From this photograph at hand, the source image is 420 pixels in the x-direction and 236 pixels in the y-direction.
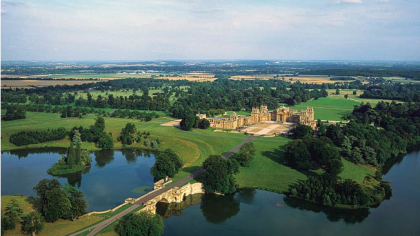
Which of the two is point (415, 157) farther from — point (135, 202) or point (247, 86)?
point (247, 86)

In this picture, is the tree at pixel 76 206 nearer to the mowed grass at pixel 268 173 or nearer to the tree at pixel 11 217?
the tree at pixel 11 217

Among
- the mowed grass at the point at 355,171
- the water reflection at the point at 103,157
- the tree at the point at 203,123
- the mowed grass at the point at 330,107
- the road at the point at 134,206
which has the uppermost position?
the tree at the point at 203,123

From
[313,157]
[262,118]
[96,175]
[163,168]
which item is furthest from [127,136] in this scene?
[313,157]

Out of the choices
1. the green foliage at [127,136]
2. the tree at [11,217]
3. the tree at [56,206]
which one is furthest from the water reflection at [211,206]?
the green foliage at [127,136]

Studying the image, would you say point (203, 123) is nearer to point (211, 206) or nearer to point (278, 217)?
point (211, 206)

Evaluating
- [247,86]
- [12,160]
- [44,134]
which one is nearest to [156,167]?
[12,160]

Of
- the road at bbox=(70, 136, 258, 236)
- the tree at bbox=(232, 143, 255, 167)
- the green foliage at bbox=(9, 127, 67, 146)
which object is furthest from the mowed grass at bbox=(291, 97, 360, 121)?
the green foliage at bbox=(9, 127, 67, 146)

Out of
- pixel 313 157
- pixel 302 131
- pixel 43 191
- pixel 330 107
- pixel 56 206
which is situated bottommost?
pixel 330 107
